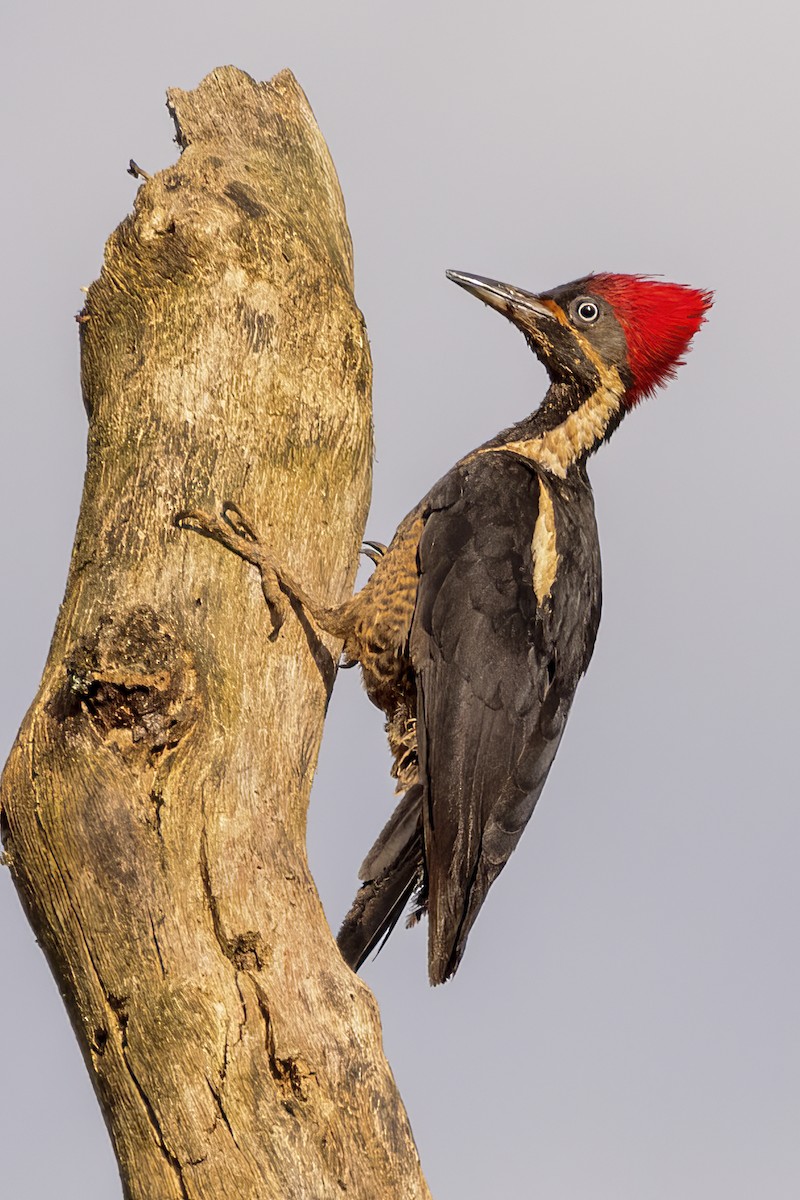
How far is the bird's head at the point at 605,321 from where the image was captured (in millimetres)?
4992

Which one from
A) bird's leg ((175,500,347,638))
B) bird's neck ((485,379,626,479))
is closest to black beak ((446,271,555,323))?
bird's neck ((485,379,626,479))

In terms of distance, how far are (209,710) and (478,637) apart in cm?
125

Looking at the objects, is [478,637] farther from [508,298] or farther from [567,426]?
[508,298]

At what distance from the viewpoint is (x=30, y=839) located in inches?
118

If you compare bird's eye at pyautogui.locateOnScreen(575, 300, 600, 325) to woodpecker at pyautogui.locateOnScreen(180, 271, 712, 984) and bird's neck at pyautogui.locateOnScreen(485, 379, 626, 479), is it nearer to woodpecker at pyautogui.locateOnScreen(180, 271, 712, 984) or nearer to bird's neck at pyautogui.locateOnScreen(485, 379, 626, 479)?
woodpecker at pyautogui.locateOnScreen(180, 271, 712, 984)

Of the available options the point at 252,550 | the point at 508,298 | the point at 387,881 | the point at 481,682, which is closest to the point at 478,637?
the point at 481,682

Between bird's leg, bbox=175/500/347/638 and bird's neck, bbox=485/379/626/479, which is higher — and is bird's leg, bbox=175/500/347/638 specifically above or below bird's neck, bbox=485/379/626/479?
below

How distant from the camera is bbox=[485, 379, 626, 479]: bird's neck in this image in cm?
489

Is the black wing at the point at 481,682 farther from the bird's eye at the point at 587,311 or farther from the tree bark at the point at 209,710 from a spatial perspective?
the bird's eye at the point at 587,311

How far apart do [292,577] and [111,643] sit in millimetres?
631

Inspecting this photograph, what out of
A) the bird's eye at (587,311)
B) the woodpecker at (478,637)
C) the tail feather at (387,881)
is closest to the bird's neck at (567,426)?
the woodpecker at (478,637)

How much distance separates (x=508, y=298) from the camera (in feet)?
16.5

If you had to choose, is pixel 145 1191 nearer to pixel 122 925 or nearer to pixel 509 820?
pixel 122 925

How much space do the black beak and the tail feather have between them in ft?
5.91
